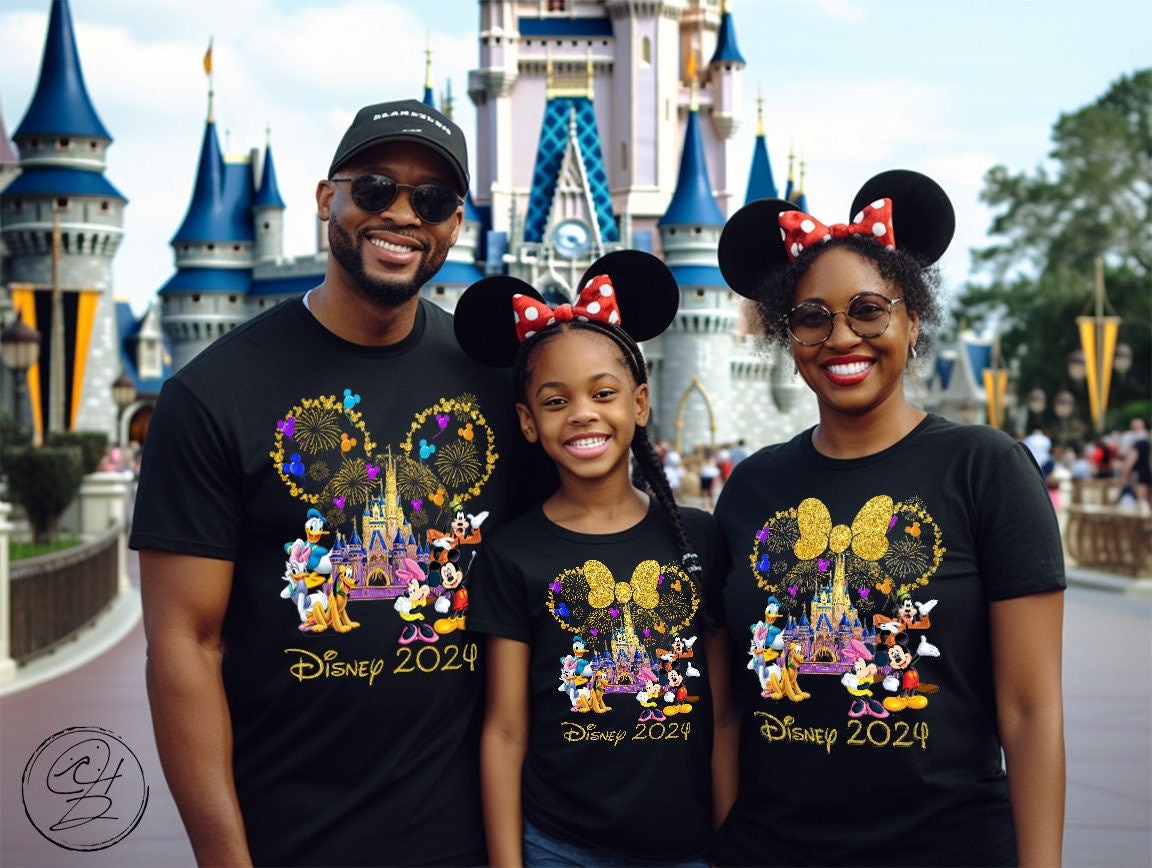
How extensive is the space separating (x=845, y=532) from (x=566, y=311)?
2.24 feet

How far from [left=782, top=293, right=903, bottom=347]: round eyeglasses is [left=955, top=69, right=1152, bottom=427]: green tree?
39476 mm

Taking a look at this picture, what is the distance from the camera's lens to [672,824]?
258cm

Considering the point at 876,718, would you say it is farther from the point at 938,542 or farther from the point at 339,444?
the point at 339,444

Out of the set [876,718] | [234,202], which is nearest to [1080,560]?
[876,718]

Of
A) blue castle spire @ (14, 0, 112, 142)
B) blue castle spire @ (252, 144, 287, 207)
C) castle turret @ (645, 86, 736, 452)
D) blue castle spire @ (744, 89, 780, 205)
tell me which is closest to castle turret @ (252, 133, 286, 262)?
blue castle spire @ (252, 144, 287, 207)

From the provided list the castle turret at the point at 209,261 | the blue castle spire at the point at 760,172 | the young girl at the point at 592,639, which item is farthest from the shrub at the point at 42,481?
the blue castle spire at the point at 760,172

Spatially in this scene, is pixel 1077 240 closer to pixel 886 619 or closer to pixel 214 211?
pixel 214 211

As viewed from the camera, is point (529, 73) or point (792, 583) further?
point (529, 73)

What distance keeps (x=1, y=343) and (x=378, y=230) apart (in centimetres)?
1533

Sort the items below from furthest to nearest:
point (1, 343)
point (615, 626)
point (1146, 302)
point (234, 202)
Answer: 1. point (234, 202)
2. point (1146, 302)
3. point (1, 343)
4. point (615, 626)

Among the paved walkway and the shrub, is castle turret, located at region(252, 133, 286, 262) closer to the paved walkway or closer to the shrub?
the shrub

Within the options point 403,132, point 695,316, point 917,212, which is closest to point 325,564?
point 403,132

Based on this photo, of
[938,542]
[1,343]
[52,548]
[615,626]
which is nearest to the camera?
[938,542]

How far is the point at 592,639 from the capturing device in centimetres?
264
